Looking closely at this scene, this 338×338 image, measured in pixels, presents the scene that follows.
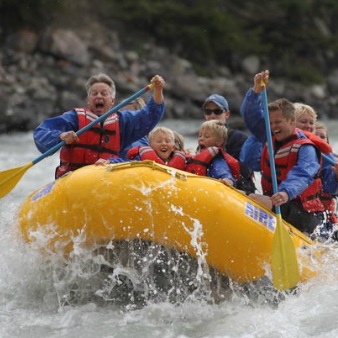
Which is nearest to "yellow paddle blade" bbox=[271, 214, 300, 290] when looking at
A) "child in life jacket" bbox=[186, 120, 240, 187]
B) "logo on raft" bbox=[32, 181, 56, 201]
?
"child in life jacket" bbox=[186, 120, 240, 187]

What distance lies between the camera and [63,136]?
4.84 m

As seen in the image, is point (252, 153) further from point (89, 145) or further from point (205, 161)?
point (89, 145)

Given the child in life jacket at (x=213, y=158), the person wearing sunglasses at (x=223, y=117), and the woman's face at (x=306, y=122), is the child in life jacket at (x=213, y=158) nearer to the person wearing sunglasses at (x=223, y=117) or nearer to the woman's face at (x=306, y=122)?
the person wearing sunglasses at (x=223, y=117)

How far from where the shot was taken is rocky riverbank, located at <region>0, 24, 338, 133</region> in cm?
1491

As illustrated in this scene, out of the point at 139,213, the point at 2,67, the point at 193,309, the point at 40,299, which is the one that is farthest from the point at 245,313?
the point at 2,67

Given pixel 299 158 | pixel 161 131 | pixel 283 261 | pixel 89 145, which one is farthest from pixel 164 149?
pixel 283 261

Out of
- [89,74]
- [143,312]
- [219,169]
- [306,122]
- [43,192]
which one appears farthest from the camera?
[89,74]

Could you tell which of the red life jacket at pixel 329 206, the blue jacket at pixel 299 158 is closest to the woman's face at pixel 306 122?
the blue jacket at pixel 299 158

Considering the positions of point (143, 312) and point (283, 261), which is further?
point (143, 312)

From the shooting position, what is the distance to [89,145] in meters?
5.08

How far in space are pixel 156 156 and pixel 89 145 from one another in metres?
0.44

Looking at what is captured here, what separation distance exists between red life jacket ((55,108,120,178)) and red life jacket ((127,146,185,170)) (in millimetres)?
144

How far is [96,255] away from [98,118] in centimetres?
101

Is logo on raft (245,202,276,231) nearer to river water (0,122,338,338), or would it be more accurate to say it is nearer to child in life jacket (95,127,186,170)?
river water (0,122,338,338)
